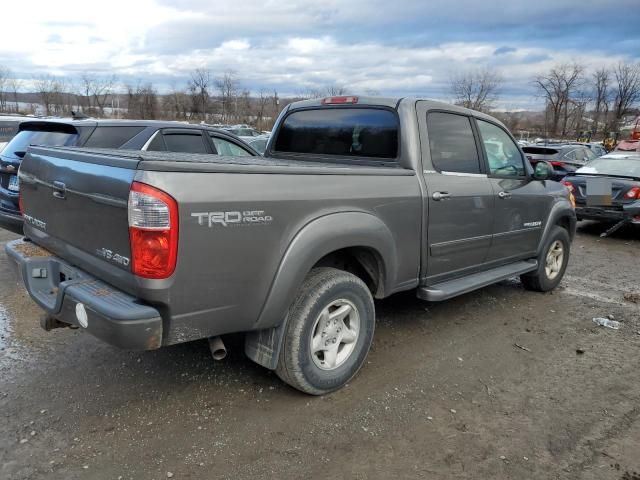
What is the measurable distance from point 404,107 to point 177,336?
2.47m

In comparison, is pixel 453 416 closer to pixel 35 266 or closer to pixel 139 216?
pixel 139 216

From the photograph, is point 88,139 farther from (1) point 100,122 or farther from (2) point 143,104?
(2) point 143,104

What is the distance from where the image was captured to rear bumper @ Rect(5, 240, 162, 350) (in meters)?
2.51

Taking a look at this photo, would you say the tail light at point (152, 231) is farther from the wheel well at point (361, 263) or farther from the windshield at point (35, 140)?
the windshield at point (35, 140)

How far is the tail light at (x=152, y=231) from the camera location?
95.5 inches

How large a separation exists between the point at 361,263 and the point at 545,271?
9.93 ft

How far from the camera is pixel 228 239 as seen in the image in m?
2.66

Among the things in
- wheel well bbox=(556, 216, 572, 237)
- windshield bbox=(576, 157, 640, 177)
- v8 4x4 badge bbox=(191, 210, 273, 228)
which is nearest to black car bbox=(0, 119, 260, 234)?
v8 4x4 badge bbox=(191, 210, 273, 228)

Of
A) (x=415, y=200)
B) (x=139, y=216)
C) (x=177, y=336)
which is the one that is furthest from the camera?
(x=415, y=200)

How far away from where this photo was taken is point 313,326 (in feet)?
10.5

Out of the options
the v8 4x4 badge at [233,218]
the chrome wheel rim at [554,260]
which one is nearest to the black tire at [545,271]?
the chrome wheel rim at [554,260]

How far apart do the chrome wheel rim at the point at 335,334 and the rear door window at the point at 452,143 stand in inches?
55.7

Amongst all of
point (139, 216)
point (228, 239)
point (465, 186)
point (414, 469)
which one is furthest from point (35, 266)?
point (465, 186)

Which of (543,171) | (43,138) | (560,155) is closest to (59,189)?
(43,138)
